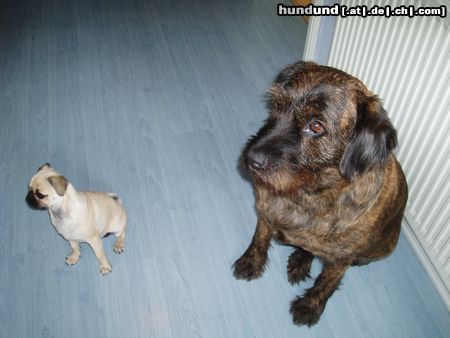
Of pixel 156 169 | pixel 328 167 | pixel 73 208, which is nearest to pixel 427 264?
pixel 328 167

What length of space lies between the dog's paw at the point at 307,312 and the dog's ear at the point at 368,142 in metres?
0.95

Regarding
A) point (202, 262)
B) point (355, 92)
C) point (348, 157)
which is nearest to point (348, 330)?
point (202, 262)

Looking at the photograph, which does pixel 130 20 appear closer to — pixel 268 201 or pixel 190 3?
pixel 190 3

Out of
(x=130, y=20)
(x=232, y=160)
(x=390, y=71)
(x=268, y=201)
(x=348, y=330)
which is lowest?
(x=348, y=330)

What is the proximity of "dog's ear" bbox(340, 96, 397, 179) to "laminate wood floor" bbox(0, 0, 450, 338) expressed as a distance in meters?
1.09

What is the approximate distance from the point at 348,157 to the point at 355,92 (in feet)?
0.80

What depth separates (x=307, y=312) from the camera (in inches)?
82.3

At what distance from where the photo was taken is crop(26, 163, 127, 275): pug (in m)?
1.75

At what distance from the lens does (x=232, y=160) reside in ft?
9.20

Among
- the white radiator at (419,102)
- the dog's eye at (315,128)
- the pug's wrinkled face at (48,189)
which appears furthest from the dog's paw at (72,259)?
the white radiator at (419,102)

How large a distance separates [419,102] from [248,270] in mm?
1250

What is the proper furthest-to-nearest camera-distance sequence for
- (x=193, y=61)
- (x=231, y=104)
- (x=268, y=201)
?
1. (x=193, y=61)
2. (x=231, y=104)
3. (x=268, y=201)

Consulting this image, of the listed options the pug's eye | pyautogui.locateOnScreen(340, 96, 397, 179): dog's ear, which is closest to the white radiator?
pyautogui.locateOnScreen(340, 96, 397, 179): dog's ear

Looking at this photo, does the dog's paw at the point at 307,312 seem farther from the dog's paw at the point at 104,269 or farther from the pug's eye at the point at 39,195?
the pug's eye at the point at 39,195
